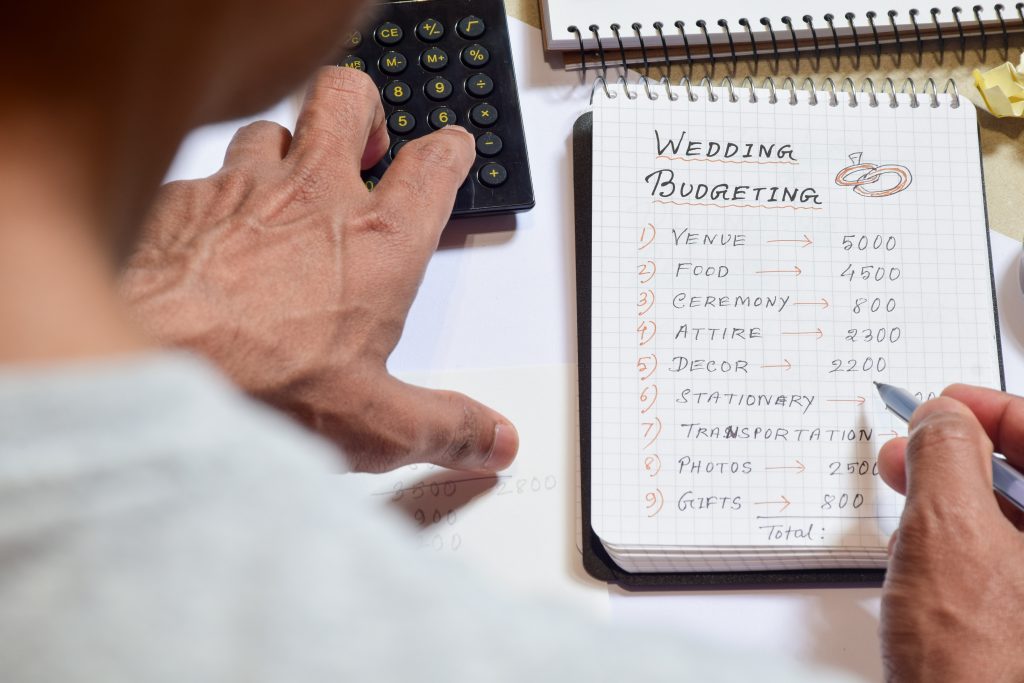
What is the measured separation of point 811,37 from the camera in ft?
2.35

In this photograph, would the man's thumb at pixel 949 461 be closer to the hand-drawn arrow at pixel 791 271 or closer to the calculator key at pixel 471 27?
the hand-drawn arrow at pixel 791 271

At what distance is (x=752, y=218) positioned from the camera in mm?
640

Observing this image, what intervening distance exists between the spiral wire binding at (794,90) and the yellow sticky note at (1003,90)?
0.07 ft

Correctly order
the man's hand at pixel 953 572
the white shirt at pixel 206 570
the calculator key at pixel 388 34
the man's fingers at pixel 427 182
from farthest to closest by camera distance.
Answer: the calculator key at pixel 388 34 → the man's fingers at pixel 427 182 → the man's hand at pixel 953 572 → the white shirt at pixel 206 570

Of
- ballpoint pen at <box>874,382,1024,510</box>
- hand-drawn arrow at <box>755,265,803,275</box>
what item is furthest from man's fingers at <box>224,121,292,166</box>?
ballpoint pen at <box>874,382,1024,510</box>

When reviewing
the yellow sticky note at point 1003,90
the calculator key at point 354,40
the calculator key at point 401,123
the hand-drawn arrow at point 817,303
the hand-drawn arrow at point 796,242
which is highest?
the calculator key at point 354,40

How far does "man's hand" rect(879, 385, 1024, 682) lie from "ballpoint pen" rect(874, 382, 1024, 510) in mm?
23

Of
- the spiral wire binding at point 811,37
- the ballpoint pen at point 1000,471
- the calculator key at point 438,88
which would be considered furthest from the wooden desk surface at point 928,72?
the ballpoint pen at point 1000,471

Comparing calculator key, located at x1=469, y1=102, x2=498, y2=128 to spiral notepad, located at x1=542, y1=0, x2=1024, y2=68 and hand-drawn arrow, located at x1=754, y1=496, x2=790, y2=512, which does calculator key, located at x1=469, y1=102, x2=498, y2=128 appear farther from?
hand-drawn arrow, located at x1=754, y1=496, x2=790, y2=512

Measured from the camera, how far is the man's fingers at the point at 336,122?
0.59m

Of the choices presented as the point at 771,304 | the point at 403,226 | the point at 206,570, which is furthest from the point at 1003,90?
the point at 206,570

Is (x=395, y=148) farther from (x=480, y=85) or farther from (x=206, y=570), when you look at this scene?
(x=206, y=570)

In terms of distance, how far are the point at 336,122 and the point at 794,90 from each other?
0.36m

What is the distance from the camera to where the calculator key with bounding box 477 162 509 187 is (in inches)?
25.7
